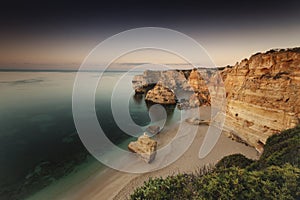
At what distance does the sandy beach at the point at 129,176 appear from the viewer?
Answer: 10.6 meters

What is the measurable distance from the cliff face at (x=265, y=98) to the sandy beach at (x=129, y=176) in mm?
1405

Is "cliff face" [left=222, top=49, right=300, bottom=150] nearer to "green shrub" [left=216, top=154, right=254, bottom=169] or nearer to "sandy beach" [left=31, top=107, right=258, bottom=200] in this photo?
"sandy beach" [left=31, top=107, right=258, bottom=200]

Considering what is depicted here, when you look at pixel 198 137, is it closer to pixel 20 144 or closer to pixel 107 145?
pixel 107 145

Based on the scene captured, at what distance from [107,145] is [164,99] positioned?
73.3ft

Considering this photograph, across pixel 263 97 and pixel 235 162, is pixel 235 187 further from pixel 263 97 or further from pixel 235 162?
pixel 263 97

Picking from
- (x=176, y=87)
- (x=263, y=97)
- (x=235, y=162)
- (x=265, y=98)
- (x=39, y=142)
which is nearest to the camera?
(x=235, y=162)

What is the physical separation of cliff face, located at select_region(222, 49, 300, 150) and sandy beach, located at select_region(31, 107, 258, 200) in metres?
1.41

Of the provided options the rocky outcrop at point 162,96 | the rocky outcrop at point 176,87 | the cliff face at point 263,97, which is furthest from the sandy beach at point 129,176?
the rocky outcrop at point 162,96

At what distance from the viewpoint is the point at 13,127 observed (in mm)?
21875

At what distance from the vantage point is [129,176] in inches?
473

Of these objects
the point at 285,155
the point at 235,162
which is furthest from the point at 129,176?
the point at 285,155

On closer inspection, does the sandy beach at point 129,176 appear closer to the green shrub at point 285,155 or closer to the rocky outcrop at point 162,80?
the green shrub at point 285,155

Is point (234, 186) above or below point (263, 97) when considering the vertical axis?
below

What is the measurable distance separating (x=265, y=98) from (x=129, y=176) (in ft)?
36.2
